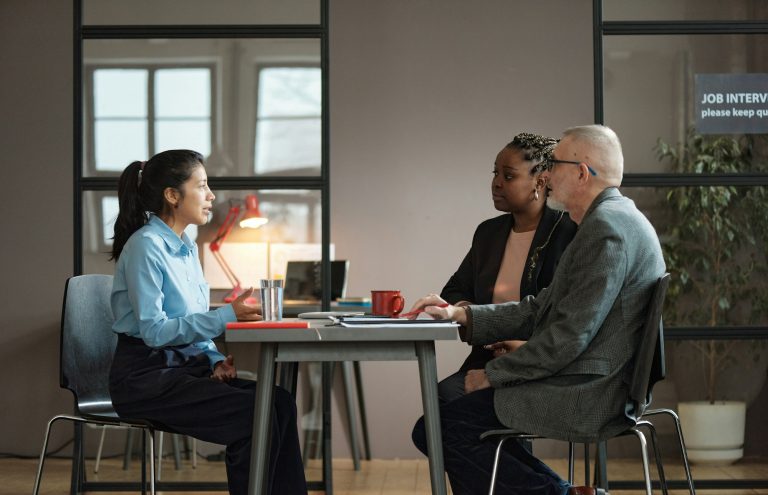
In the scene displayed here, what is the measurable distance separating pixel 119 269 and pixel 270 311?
568 millimetres

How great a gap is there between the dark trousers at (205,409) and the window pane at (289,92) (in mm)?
1705

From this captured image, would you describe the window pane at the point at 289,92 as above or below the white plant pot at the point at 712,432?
above

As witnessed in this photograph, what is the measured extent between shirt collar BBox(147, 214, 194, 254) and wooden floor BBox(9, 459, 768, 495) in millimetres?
1605

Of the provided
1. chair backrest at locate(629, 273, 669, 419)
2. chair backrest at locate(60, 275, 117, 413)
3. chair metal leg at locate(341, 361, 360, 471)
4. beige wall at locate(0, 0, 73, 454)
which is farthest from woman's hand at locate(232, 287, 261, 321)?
beige wall at locate(0, 0, 73, 454)

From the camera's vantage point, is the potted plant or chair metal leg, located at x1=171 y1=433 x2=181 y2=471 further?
chair metal leg, located at x1=171 y1=433 x2=181 y2=471

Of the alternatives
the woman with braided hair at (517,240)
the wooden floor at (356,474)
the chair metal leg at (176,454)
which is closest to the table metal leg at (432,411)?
the woman with braided hair at (517,240)

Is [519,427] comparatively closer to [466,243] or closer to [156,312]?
[156,312]

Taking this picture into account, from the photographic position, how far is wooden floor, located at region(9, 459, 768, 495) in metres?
4.15

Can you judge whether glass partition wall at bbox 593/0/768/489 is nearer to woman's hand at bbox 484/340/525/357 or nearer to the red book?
woman's hand at bbox 484/340/525/357

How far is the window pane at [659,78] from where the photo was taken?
13.9 ft

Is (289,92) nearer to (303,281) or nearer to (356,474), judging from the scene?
(303,281)

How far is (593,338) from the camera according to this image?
2.45 meters

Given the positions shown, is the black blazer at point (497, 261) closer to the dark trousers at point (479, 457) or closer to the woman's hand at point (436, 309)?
the woman's hand at point (436, 309)

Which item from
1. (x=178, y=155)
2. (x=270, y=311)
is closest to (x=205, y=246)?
(x=178, y=155)
